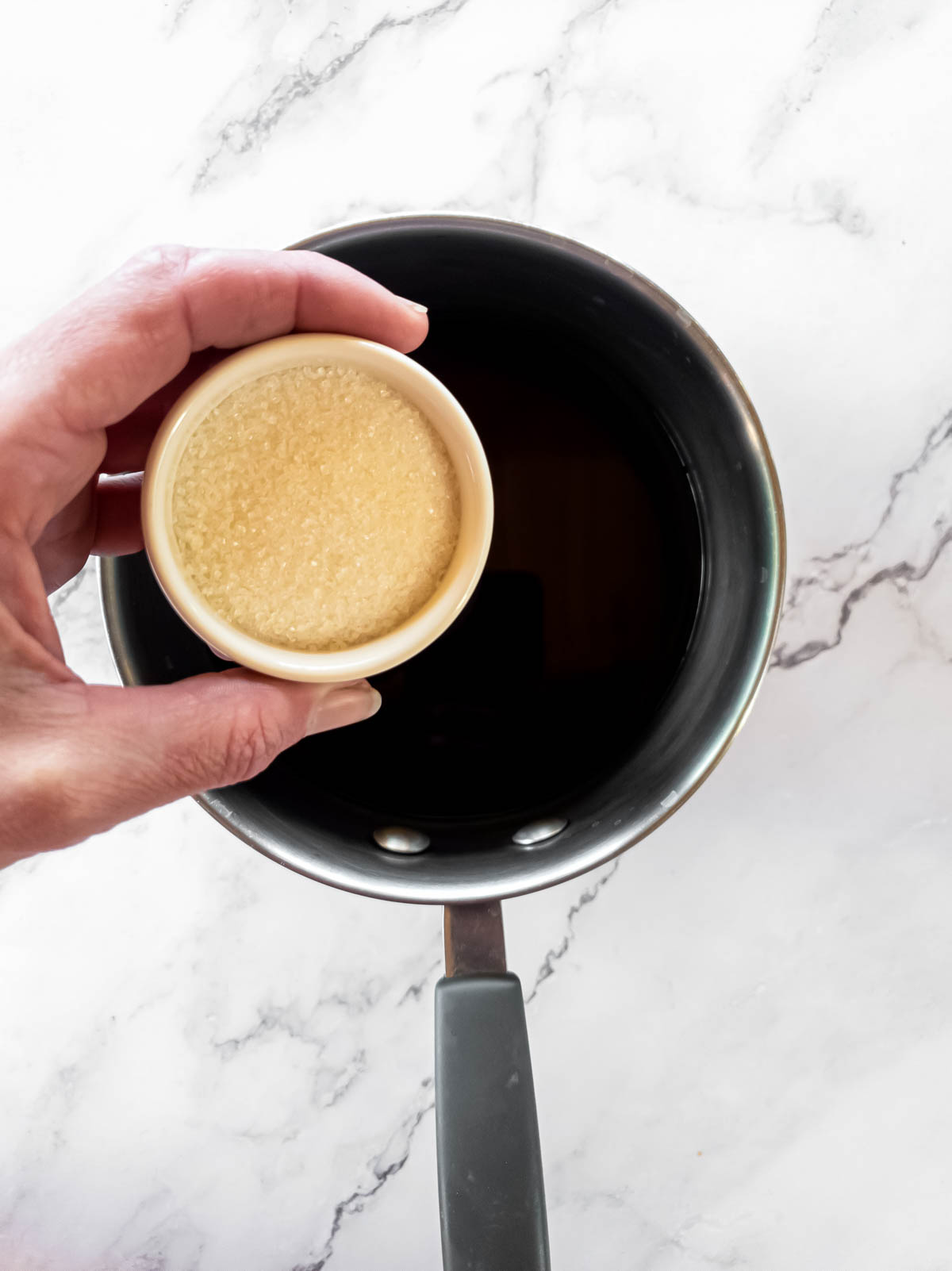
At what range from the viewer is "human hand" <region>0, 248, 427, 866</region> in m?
0.48

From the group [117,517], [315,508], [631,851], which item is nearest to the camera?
[315,508]

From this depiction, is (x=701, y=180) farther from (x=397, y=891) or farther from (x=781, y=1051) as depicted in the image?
Answer: (x=781, y=1051)

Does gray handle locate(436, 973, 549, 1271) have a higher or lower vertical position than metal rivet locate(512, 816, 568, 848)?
lower

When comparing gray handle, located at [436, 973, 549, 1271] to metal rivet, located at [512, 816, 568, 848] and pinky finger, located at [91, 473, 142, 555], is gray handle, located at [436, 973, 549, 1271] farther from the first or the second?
pinky finger, located at [91, 473, 142, 555]

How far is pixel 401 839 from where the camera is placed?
646 millimetres

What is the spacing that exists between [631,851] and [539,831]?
126 millimetres

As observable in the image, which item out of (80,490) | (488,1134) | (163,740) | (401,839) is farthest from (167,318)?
(488,1134)

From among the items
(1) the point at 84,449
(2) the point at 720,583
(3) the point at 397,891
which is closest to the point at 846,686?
(2) the point at 720,583

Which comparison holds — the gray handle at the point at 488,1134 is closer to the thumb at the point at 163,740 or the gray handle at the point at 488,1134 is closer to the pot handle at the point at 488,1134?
the pot handle at the point at 488,1134

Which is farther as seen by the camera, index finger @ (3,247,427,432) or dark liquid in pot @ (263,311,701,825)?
dark liquid in pot @ (263,311,701,825)

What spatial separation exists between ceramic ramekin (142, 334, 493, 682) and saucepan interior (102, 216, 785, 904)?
→ 0.38 feet

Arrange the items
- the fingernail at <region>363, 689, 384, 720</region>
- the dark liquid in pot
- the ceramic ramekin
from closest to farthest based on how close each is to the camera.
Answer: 1. the ceramic ramekin
2. the fingernail at <region>363, 689, 384, 720</region>
3. the dark liquid in pot

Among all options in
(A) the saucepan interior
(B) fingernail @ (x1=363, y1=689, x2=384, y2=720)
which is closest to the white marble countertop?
(A) the saucepan interior

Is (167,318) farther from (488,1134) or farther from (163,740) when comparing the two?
(488,1134)
